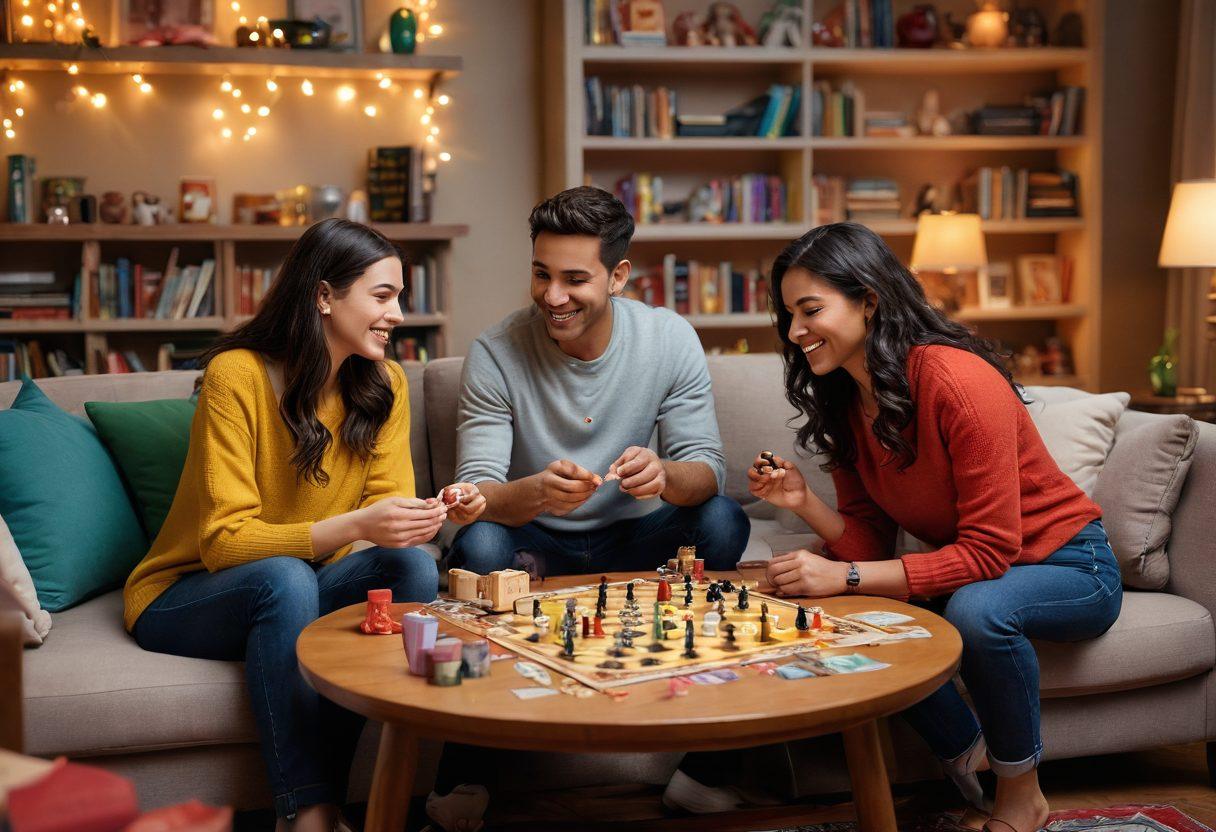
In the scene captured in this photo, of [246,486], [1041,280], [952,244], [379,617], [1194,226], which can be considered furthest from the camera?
[1041,280]

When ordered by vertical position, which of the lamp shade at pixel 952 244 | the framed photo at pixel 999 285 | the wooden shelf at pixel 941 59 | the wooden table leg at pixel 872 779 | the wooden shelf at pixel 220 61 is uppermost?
the wooden shelf at pixel 941 59

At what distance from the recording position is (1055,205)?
16.3 feet

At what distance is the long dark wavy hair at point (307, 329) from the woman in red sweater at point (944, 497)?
735 mm

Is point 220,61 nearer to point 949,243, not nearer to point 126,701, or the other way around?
point 949,243

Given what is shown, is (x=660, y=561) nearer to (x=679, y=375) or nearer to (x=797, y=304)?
(x=679, y=375)

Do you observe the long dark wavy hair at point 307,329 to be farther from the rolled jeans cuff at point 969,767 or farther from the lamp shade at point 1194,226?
the lamp shade at point 1194,226

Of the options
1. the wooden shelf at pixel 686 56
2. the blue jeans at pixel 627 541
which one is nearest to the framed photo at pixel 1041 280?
the wooden shelf at pixel 686 56

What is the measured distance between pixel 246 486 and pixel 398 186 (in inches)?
117

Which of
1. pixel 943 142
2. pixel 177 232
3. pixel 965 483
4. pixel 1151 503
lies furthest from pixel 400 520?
pixel 943 142

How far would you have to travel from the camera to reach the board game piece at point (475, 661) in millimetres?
1458

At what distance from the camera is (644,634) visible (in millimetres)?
1629

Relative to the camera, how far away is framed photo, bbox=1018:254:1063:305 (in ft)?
16.8

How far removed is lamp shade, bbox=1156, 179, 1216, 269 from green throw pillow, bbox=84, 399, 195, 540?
3224 millimetres

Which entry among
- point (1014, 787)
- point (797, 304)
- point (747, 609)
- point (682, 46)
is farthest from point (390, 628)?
point (682, 46)
